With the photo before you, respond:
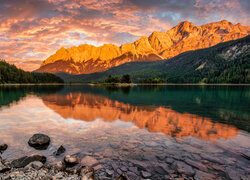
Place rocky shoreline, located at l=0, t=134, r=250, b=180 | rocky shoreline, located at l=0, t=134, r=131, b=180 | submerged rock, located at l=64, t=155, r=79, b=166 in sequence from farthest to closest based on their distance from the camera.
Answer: submerged rock, located at l=64, t=155, r=79, b=166, rocky shoreline, located at l=0, t=134, r=250, b=180, rocky shoreline, located at l=0, t=134, r=131, b=180

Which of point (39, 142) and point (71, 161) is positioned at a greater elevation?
point (39, 142)

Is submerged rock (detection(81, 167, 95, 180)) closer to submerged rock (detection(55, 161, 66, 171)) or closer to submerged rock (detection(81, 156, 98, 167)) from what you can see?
submerged rock (detection(81, 156, 98, 167))

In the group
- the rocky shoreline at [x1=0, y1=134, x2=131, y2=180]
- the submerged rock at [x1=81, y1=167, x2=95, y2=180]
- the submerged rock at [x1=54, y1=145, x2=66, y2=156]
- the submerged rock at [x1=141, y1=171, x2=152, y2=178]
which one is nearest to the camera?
the submerged rock at [x1=81, y1=167, x2=95, y2=180]

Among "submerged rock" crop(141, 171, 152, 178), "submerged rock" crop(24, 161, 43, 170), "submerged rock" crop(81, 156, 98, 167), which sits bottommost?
"submerged rock" crop(141, 171, 152, 178)

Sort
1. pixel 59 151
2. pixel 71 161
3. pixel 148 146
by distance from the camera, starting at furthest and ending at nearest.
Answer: pixel 148 146, pixel 59 151, pixel 71 161

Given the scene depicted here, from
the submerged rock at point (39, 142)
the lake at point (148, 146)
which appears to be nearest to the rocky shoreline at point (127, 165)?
the lake at point (148, 146)

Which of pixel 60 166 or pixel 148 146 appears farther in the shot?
pixel 148 146

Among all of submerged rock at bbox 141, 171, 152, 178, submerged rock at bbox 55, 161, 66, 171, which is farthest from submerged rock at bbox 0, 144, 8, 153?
submerged rock at bbox 141, 171, 152, 178

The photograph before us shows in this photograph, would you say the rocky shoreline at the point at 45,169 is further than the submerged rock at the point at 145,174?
No

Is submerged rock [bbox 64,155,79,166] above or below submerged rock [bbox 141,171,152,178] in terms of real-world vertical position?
above

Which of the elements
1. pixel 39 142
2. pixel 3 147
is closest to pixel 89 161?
pixel 39 142

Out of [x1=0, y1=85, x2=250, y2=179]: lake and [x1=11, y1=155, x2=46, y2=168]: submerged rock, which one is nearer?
[x1=0, y1=85, x2=250, y2=179]: lake

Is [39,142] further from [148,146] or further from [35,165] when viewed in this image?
[148,146]

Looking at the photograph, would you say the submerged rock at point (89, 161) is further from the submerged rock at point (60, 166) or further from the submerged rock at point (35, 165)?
the submerged rock at point (35, 165)
